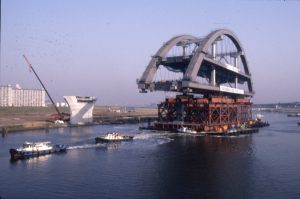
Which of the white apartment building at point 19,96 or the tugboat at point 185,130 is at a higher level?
the white apartment building at point 19,96

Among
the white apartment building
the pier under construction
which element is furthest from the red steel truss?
the white apartment building

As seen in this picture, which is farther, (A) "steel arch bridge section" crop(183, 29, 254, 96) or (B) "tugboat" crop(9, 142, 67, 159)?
(A) "steel arch bridge section" crop(183, 29, 254, 96)

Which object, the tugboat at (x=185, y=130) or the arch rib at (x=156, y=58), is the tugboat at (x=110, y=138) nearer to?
the tugboat at (x=185, y=130)

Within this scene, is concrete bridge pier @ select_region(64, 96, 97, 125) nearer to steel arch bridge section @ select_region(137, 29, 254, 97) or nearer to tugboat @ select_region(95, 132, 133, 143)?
steel arch bridge section @ select_region(137, 29, 254, 97)

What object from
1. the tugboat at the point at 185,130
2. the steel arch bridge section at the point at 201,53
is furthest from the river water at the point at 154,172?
the steel arch bridge section at the point at 201,53

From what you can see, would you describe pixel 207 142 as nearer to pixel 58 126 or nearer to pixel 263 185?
pixel 263 185
